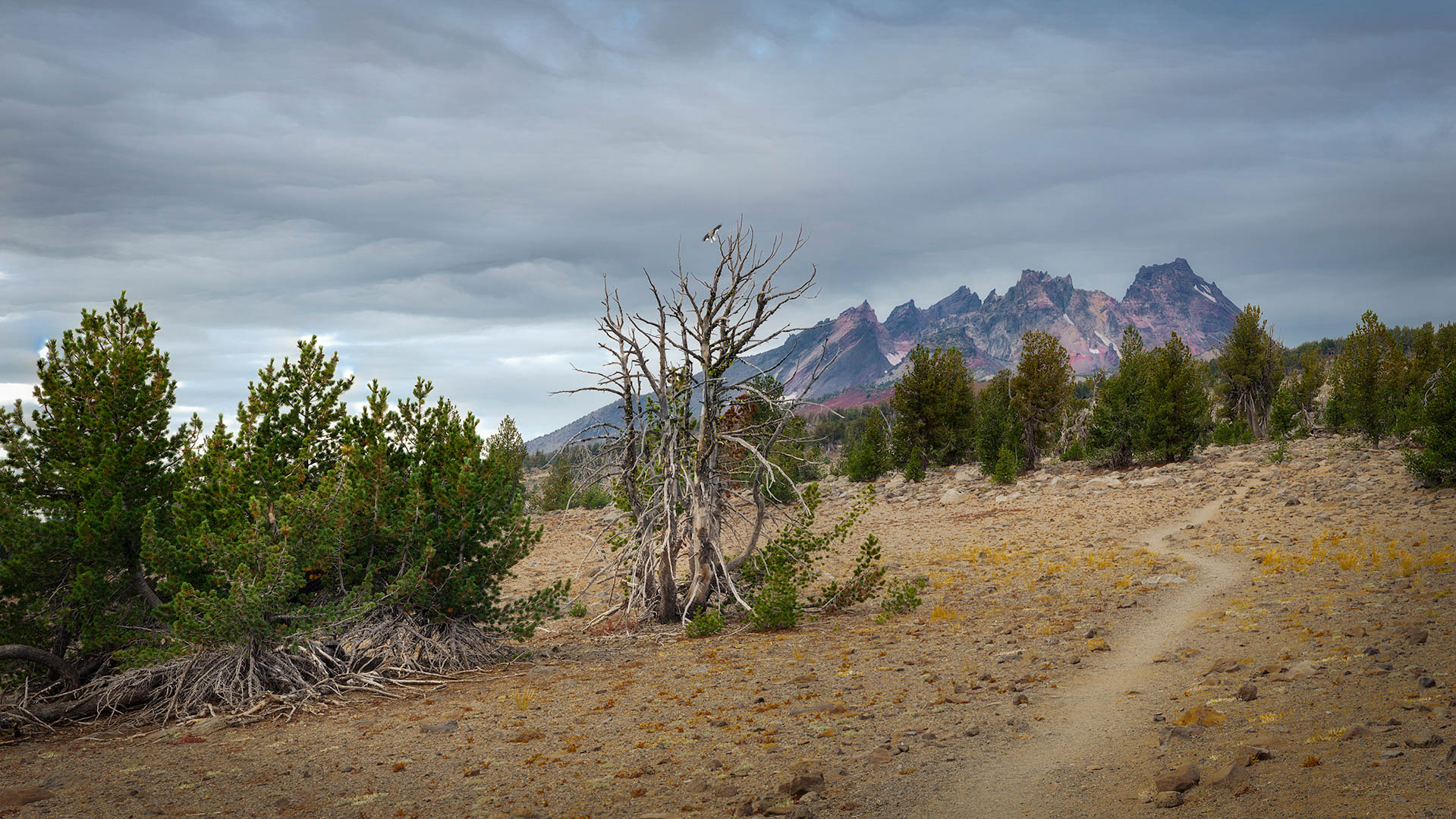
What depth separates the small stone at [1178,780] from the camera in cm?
452

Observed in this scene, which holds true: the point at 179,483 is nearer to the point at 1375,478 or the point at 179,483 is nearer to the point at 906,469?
the point at 1375,478

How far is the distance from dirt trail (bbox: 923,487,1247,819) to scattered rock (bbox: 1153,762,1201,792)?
0.22 metres

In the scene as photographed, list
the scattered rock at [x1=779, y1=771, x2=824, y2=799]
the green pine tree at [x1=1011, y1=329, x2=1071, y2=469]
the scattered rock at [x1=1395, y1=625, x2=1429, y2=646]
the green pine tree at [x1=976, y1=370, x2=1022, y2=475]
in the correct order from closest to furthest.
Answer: the scattered rock at [x1=779, y1=771, x2=824, y2=799] → the scattered rock at [x1=1395, y1=625, x2=1429, y2=646] → the green pine tree at [x1=976, y1=370, x2=1022, y2=475] → the green pine tree at [x1=1011, y1=329, x2=1071, y2=469]

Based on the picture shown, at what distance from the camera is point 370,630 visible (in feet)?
30.1

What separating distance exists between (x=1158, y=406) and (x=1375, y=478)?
9.34m

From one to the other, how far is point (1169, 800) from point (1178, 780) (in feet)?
0.70

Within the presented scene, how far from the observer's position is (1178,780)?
4.54 meters

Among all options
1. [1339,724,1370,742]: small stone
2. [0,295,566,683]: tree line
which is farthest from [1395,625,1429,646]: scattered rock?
[0,295,566,683]: tree line

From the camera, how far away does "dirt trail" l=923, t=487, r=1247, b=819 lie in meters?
4.76

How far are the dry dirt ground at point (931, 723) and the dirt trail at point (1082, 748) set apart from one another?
0.03 m

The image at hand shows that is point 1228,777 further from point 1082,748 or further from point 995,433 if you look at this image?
point 995,433

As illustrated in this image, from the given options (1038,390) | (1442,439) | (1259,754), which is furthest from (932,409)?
(1259,754)

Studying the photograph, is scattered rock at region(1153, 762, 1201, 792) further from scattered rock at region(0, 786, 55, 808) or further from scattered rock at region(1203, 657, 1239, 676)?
scattered rock at region(0, 786, 55, 808)

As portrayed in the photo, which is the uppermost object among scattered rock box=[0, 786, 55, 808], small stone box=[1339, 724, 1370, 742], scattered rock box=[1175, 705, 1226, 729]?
scattered rock box=[0, 786, 55, 808]
